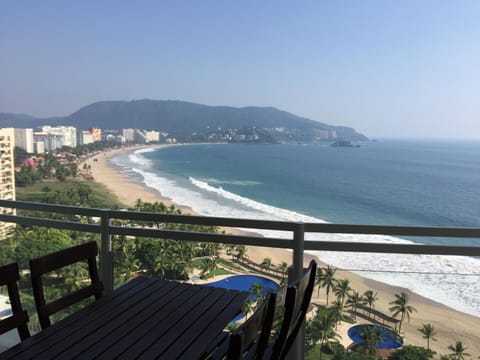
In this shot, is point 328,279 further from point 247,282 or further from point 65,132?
point 65,132

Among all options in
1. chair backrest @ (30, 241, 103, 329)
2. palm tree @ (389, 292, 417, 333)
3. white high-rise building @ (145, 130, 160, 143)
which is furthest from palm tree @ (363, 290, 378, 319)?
white high-rise building @ (145, 130, 160, 143)

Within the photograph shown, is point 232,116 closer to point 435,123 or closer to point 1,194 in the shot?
point 435,123

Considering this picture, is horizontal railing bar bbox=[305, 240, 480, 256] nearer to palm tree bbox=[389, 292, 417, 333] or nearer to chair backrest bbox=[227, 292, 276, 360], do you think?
palm tree bbox=[389, 292, 417, 333]

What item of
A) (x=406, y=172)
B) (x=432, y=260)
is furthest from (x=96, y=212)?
(x=406, y=172)

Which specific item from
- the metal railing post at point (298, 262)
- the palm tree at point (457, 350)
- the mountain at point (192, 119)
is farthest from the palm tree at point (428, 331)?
the mountain at point (192, 119)

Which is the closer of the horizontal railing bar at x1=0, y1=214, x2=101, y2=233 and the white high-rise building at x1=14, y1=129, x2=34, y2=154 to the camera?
the horizontal railing bar at x1=0, y1=214, x2=101, y2=233

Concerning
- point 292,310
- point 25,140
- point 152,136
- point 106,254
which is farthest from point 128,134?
point 292,310
